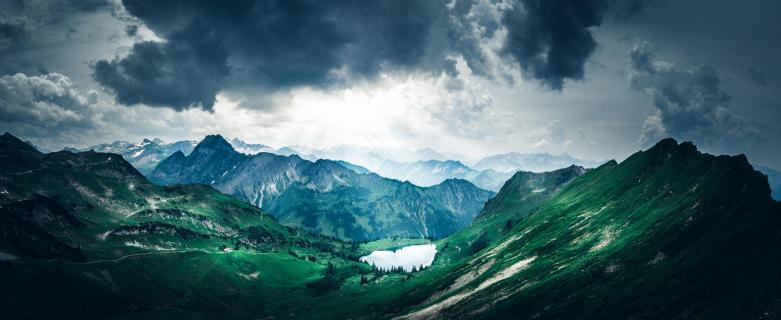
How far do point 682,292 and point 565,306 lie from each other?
30176 millimetres

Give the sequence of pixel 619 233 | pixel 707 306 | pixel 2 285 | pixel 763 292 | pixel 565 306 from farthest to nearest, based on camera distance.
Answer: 1. pixel 2 285
2. pixel 619 233
3. pixel 565 306
4. pixel 707 306
5. pixel 763 292

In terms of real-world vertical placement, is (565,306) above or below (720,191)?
below

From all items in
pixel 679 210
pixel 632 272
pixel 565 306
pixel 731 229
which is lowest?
pixel 565 306

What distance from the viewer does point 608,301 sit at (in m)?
115

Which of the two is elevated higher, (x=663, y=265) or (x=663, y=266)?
(x=663, y=265)

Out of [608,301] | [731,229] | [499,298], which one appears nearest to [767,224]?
[731,229]

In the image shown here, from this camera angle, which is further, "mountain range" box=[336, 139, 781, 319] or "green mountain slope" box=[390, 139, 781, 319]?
"green mountain slope" box=[390, 139, 781, 319]

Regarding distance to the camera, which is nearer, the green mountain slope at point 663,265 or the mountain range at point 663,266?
the mountain range at point 663,266

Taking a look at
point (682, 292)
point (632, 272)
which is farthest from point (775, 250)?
point (632, 272)

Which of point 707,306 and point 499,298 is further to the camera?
point 499,298

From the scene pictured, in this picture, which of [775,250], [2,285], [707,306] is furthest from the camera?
[2,285]

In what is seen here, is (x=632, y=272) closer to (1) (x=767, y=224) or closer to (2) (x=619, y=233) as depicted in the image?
(1) (x=767, y=224)

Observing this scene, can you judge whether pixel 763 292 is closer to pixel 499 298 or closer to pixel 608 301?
pixel 608 301

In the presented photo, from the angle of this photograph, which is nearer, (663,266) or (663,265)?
(663,266)
